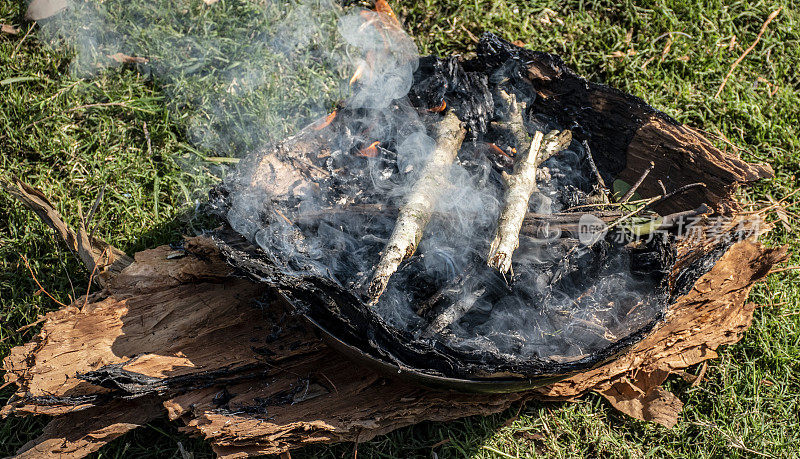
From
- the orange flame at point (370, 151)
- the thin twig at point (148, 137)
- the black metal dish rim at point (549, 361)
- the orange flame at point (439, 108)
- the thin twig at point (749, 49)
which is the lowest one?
the thin twig at point (749, 49)

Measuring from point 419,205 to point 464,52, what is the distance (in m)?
1.67

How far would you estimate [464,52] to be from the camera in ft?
12.3

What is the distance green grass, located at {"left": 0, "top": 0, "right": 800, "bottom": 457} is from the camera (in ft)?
9.34

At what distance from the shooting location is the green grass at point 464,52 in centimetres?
285

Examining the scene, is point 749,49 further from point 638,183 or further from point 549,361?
point 549,361

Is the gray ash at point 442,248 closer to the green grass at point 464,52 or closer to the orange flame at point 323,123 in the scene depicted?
the orange flame at point 323,123

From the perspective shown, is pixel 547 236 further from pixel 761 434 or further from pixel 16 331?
pixel 16 331

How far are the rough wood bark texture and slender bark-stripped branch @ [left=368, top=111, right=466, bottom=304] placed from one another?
0.49 metres

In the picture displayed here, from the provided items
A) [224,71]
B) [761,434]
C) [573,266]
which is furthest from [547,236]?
[224,71]

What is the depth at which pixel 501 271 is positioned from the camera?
7.56ft

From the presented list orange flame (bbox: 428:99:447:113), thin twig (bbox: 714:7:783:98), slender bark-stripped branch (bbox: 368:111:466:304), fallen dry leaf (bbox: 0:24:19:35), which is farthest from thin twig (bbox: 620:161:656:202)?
fallen dry leaf (bbox: 0:24:19:35)

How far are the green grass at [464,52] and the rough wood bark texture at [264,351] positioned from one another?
239mm

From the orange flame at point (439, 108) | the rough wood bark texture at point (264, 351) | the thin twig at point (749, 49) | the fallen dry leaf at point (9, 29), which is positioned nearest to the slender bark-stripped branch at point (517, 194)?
the rough wood bark texture at point (264, 351)

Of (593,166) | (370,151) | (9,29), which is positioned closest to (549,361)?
(593,166)
